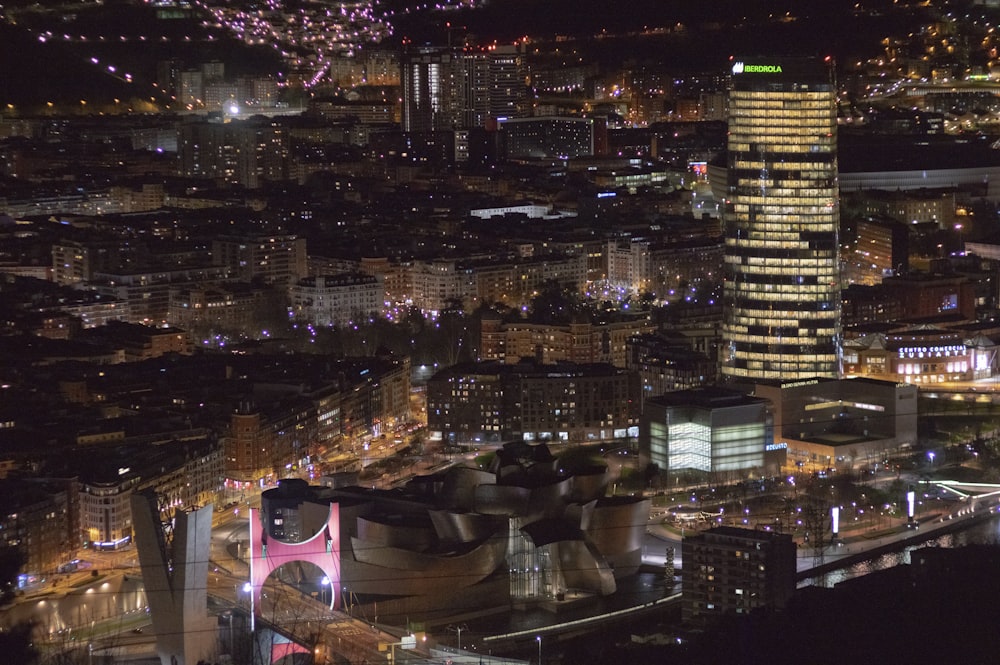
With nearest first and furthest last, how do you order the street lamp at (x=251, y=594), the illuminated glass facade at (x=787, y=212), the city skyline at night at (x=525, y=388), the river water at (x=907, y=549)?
the street lamp at (x=251, y=594) → the city skyline at night at (x=525, y=388) → the river water at (x=907, y=549) → the illuminated glass facade at (x=787, y=212)

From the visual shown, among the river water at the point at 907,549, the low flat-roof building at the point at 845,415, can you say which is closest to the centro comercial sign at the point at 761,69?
the low flat-roof building at the point at 845,415

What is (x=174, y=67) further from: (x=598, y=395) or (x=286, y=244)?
(x=598, y=395)

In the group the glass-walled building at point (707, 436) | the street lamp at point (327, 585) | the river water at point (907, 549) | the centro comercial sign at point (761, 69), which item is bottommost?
the river water at point (907, 549)

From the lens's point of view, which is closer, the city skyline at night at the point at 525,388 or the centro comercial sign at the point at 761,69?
the city skyline at night at the point at 525,388

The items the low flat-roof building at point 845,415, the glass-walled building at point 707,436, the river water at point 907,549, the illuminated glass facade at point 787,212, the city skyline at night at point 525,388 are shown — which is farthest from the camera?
the illuminated glass facade at point 787,212

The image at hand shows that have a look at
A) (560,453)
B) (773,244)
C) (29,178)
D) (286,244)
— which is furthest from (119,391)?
(29,178)

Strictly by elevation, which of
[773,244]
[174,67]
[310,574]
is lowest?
[310,574]

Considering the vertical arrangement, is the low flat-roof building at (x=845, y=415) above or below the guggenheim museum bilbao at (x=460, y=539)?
above

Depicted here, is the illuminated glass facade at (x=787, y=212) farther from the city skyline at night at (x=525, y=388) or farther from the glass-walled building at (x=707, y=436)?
the glass-walled building at (x=707, y=436)
